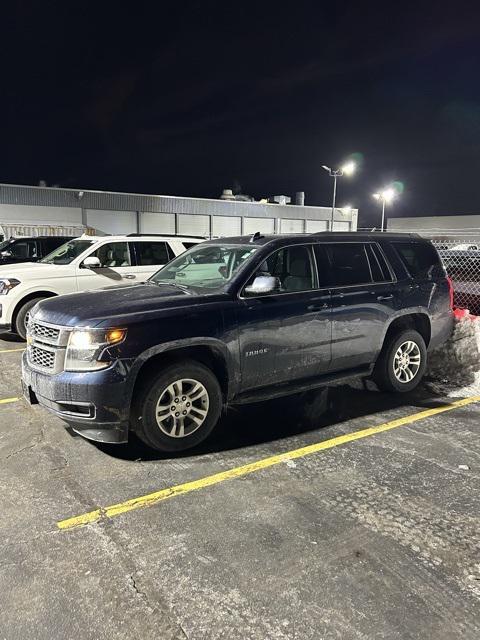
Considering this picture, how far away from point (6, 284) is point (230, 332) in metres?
5.72

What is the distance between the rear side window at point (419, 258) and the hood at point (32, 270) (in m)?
5.87

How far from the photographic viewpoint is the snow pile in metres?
6.29

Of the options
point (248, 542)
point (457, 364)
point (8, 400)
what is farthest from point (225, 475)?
point (457, 364)

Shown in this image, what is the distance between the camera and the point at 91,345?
3885 mm

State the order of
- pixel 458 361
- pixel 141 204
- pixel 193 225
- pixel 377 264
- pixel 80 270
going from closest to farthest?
pixel 377 264
pixel 458 361
pixel 80 270
pixel 141 204
pixel 193 225

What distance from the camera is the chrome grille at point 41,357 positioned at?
4.12 meters

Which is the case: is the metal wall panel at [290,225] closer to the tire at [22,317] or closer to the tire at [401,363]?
the tire at [22,317]

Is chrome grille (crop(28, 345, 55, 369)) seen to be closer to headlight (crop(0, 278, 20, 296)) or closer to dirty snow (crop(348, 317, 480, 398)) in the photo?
dirty snow (crop(348, 317, 480, 398))

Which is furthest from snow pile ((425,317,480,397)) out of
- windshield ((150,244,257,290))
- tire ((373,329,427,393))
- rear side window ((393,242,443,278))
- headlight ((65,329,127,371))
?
headlight ((65,329,127,371))

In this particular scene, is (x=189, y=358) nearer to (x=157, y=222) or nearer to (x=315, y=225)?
(x=157, y=222)

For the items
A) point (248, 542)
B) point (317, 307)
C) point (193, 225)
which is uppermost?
point (193, 225)

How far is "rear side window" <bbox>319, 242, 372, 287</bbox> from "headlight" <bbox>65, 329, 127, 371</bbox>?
7.49 ft

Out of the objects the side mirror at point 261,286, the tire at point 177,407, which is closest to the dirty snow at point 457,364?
the side mirror at point 261,286

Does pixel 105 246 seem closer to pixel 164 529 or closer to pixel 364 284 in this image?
pixel 364 284
